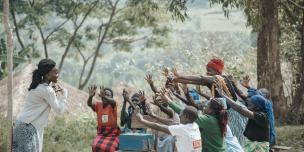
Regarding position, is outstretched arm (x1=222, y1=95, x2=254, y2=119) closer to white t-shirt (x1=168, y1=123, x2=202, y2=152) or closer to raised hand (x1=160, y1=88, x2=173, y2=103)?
raised hand (x1=160, y1=88, x2=173, y2=103)

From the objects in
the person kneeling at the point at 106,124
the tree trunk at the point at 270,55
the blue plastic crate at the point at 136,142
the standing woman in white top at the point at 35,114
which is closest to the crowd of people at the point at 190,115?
the standing woman in white top at the point at 35,114

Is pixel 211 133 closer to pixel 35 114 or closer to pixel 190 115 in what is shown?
pixel 190 115

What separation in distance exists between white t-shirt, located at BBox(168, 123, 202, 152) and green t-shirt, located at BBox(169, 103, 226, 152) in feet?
1.02

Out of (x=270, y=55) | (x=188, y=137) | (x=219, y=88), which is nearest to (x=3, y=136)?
(x=219, y=88)

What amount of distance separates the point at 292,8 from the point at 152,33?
608 inches

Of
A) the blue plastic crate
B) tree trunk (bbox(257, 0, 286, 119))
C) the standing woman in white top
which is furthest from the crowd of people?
tree trunk (bbox(257, 0, 286, 119))

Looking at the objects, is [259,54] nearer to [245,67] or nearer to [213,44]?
[245,67]

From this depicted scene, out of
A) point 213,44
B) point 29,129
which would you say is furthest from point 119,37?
point 213,44

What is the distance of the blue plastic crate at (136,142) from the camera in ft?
25.9

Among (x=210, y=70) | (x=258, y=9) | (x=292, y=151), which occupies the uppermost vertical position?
(x=258, y=9)

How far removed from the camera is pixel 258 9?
628 inches

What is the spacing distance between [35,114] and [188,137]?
168 centimetres

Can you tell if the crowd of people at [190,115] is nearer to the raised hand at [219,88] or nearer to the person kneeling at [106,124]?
the raised hand at [219,88]

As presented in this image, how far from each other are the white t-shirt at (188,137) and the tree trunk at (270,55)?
9.87 meters
